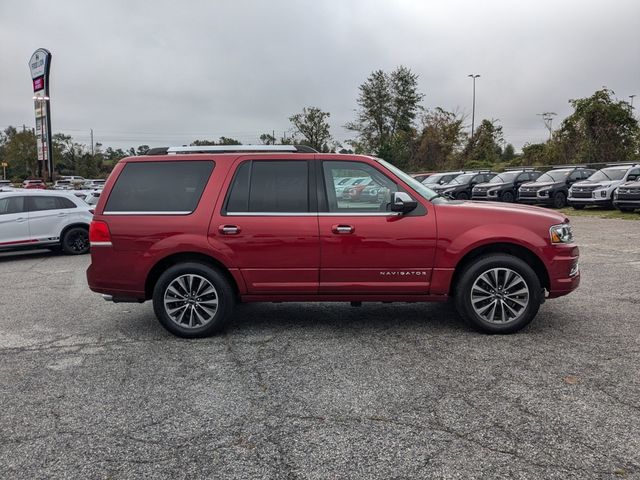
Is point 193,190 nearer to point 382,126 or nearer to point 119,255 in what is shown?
point 119,255

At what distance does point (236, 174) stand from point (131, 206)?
43.0 inches

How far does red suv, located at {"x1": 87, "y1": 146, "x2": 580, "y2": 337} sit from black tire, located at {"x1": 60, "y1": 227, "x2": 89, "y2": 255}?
770 centimetres

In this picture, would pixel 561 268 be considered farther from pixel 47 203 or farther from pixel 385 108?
pixel 385 108

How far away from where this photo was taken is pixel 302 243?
17.1ft

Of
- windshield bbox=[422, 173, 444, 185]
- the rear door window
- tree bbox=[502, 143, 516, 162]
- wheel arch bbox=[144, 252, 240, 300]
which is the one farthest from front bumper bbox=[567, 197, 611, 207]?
tree bbox=[502, 143, 516, 162]

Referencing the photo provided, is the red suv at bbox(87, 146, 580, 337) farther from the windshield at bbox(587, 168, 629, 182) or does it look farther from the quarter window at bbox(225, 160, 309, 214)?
the windshield at bbox(587, 168, 629, 182)

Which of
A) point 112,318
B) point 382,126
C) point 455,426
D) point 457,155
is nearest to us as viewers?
point 455,426

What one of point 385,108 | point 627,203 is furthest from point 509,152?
point 627,203

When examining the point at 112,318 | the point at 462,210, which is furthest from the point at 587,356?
the point at 112,318

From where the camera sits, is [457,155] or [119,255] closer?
[119,255]

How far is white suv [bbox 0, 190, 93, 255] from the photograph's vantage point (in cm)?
1191

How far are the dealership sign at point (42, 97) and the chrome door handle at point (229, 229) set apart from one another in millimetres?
29862

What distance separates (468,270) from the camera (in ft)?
17.1

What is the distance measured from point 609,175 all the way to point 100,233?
20902mm
